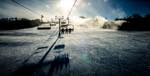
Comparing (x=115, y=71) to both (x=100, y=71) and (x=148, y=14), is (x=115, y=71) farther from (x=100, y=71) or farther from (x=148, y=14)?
(x=148, y=14)

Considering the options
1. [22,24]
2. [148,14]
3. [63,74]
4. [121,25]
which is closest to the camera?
[63,74]

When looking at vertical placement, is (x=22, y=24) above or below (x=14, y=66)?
above

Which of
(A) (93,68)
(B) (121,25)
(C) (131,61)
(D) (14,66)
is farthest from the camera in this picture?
(B) (121,25)

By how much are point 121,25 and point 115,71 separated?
134 ft

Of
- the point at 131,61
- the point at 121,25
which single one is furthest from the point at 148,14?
the point at 131,61

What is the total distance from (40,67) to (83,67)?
3.00 metres

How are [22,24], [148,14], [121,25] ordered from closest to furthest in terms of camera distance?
[121,25]
[22,24]
[148,14]

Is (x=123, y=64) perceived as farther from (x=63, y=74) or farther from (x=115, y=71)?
(x=63, y=74)

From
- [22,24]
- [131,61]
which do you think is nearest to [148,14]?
[131,61]

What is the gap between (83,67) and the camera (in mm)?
7398

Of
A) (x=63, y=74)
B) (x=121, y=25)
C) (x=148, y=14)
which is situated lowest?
(x=63, y=74)

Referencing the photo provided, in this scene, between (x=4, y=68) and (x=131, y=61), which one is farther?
(x=131, y=61)

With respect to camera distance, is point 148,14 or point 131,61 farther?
point 148,14

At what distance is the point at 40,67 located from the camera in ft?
24.8
